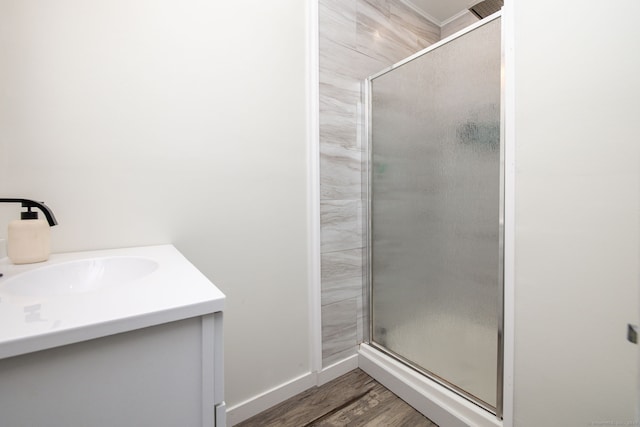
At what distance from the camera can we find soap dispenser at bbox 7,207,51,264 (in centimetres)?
70

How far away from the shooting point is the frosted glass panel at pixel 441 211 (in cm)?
105

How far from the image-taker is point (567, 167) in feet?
2.65

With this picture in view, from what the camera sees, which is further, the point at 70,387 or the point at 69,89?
the point at 69,89

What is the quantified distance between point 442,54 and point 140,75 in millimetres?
1194

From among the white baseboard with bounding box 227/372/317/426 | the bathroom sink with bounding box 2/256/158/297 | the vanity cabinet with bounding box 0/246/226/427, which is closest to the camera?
the vanity cabinet with bounding box 0/246/226/427

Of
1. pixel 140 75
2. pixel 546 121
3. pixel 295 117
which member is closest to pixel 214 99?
pixel 140 75

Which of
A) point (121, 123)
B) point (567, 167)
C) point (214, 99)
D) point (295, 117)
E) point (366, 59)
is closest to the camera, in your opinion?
point (567, 167)

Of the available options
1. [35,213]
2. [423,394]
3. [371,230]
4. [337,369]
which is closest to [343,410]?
[337,369]

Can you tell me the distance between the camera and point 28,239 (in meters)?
0.72

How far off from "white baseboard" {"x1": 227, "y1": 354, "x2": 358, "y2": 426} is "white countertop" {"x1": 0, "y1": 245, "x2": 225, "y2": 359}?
878 millimetres

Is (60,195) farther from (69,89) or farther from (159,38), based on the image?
(159,38)

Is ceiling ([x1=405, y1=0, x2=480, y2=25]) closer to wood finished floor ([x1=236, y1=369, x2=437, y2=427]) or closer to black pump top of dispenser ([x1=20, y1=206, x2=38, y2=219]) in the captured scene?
black pump top of dispenser ([x1=20, y1=206, x2=38, y2=219])

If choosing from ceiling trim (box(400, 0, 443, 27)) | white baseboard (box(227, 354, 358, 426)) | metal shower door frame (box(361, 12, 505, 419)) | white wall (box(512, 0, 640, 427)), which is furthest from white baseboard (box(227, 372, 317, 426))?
ceiling trim (box(400, 0, 443, 27))

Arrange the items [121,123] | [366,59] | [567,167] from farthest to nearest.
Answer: [366,59] → [121,123] → [567,167]
